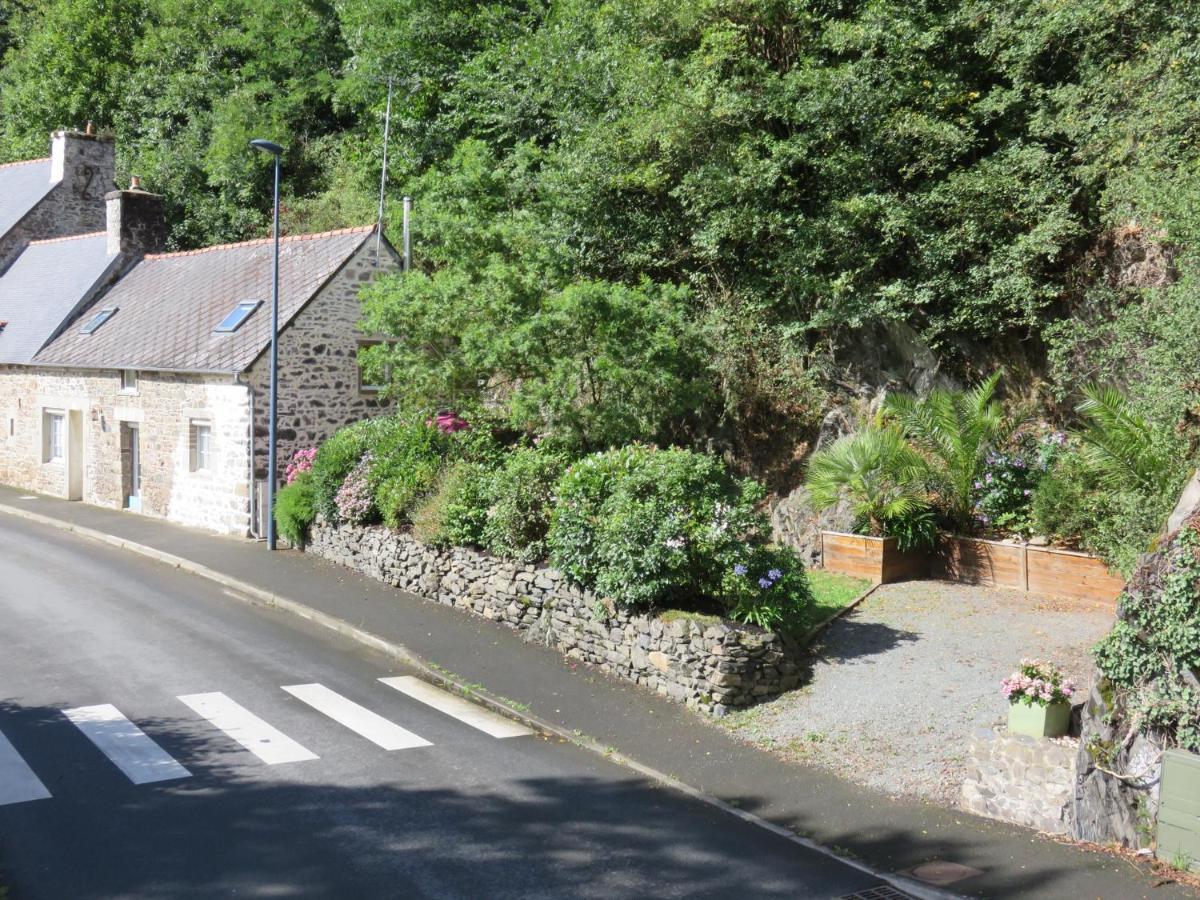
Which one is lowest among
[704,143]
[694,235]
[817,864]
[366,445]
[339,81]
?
[817,864]

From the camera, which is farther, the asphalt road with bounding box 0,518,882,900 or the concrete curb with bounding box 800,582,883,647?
the concrete curb with bounding box 800,582,883,647

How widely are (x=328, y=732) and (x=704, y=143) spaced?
37.6 feet

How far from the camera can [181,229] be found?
105ft

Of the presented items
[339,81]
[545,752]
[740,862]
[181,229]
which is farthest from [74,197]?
[740,862]

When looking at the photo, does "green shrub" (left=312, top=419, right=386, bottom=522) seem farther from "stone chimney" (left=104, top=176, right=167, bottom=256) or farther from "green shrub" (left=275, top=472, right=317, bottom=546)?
"stone chimney" (left=104, top=176, right=167, bottom=256)

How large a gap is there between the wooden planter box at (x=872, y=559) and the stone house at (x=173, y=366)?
1036 cm

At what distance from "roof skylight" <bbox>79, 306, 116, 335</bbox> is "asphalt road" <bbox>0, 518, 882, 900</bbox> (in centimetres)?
1325

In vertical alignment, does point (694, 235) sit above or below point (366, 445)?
above

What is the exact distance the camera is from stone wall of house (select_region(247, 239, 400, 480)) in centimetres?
1864

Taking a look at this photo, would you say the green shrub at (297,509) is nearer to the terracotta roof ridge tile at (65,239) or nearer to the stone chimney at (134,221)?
the stone chimney at (134,221)

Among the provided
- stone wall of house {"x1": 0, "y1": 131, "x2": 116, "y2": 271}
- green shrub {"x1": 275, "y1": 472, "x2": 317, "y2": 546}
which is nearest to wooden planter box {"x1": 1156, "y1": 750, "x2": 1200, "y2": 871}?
green shrub {"x1": 275, "y1": 472, "x2": 317, "y2": 546}

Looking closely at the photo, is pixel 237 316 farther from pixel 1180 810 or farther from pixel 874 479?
pixel 1180 810

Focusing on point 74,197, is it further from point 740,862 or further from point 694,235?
point 740,862

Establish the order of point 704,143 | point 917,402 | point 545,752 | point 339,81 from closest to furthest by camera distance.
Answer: point 545,752 → point 917,402 → point 704,143 → point 339,81
